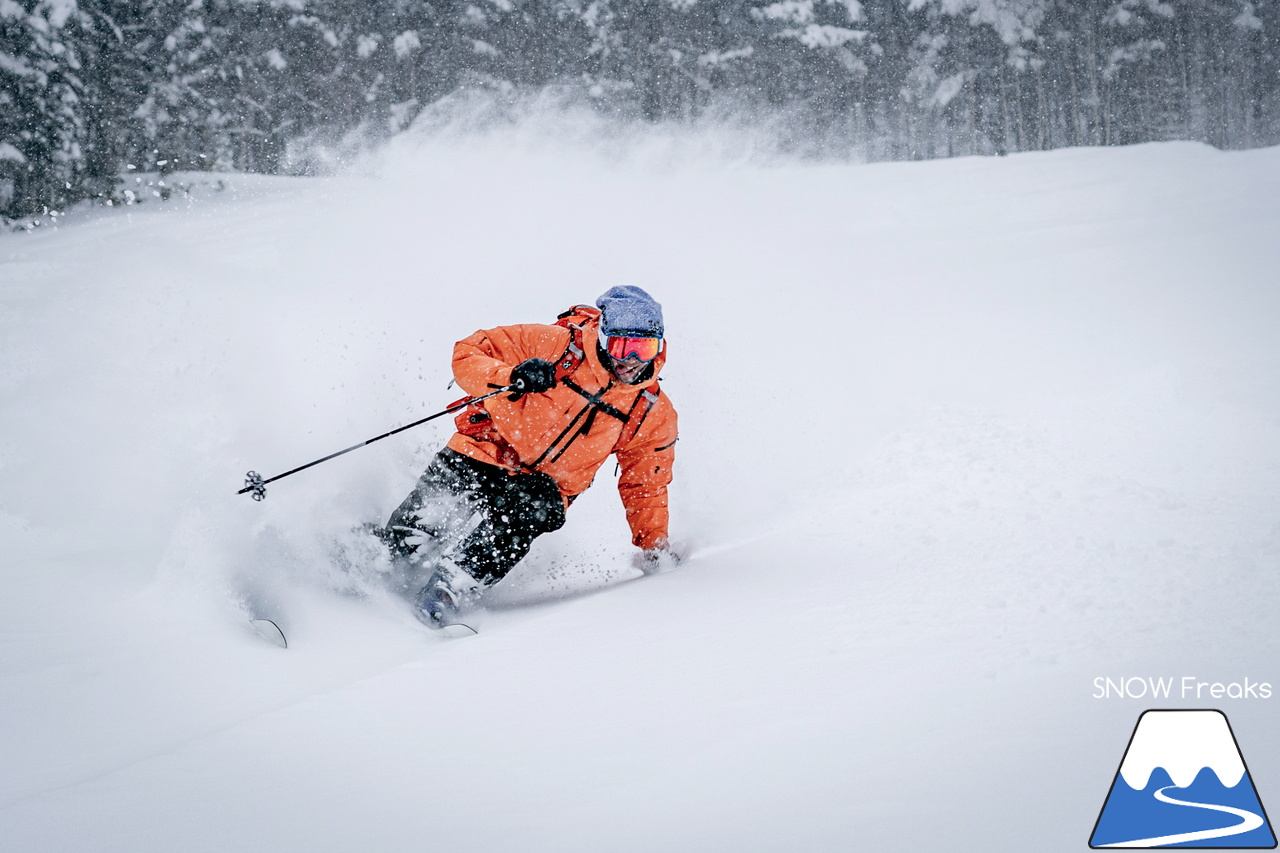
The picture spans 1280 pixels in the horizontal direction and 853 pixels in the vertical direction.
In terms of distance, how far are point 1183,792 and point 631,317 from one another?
230 cm

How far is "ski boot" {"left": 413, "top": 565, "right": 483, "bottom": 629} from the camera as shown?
3205mm

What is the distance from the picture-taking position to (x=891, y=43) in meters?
21.0

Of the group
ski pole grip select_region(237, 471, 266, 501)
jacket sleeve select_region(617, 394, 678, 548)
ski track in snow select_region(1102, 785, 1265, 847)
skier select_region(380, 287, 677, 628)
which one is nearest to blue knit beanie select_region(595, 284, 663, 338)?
skier select_region(380, 287, 677, 628)

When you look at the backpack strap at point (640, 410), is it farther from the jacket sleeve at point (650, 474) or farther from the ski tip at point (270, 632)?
the ski tip at point (270, 632)

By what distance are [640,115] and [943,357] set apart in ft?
45.3

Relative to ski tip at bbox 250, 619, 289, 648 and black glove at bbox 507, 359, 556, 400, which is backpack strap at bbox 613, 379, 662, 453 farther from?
ski tip at bbox 250, 619, 289, 648

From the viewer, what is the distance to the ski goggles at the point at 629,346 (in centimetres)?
321

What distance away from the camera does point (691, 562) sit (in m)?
3.88

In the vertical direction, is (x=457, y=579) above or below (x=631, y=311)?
below

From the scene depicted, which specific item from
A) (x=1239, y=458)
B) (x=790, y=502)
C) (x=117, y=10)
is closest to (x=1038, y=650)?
(x=790, y=502)

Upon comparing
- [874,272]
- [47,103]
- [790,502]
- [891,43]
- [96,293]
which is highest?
Result: [891,43]

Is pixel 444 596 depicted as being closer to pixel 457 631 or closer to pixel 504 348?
pixel 457 631

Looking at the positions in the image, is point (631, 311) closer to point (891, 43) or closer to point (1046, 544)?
point (1046, 544)

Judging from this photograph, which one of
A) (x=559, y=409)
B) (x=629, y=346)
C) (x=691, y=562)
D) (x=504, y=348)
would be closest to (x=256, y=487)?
(x=504, y=348)
